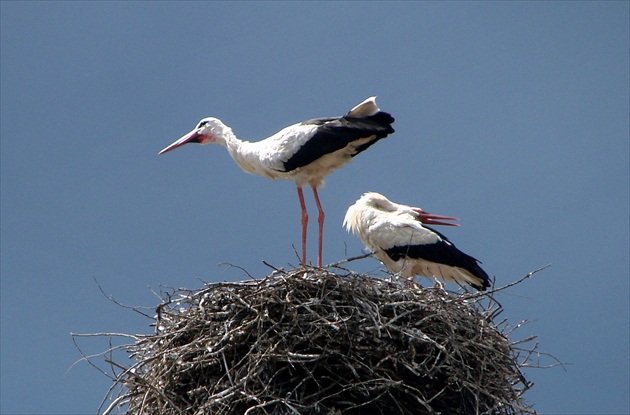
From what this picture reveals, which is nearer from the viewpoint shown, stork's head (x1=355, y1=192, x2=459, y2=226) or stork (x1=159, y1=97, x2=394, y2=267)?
stork (x1=159, y1=97, x2=394, y2=267)

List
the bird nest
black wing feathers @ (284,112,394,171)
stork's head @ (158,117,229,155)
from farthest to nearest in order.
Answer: stork's head @ (158,117,229,155) < black wing feathers @ (284,112,394,171) < the bird nest

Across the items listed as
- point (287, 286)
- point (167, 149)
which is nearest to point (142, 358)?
point (287, 286)

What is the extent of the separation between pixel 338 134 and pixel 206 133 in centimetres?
148

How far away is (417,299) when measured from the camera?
658cm

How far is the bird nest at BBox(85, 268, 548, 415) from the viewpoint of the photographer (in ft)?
19.9

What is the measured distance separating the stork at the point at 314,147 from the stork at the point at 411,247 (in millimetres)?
857

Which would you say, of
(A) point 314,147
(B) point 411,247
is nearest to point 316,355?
(A) point 314,147

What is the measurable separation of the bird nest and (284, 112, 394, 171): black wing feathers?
1.41m

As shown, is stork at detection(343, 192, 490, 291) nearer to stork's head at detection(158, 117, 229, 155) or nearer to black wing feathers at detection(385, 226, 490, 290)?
black wing feathers at detection(385, 226, 490, 290)

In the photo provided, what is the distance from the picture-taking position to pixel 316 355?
6.02 metres

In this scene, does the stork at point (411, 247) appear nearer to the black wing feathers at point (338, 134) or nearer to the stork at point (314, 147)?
the stork at point (314, 147)

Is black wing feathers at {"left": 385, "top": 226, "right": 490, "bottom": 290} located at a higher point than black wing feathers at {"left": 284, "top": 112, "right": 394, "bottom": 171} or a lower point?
lower

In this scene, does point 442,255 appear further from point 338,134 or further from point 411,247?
point 338,134

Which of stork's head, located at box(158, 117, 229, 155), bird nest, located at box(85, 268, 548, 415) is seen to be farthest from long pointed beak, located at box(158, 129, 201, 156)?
bird nest, located at box(85, 268, 548, 415)
